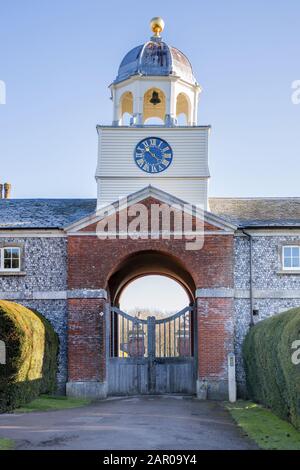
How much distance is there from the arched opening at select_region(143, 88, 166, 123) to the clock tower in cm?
48

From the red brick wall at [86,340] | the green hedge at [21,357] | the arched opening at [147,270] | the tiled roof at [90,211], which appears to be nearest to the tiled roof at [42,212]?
the tiled roof at [90,211]

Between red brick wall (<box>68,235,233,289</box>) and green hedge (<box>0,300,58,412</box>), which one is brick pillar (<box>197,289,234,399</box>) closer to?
red brick wall (<box>68,235,233,289</box>)

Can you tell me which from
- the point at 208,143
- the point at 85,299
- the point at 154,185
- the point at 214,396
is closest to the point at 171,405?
the point at 214,396

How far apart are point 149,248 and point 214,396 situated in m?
5.91

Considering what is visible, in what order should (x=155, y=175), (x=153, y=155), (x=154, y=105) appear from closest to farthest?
1. (x=155, y=175)
2. (x=153, y=155)
3. (x=154, y=105)

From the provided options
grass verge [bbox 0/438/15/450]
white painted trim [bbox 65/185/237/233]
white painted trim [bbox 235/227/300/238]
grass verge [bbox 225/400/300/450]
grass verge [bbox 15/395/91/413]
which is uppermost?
white painted trim [bbox 65/185/237/233]

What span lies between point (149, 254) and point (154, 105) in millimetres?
7072

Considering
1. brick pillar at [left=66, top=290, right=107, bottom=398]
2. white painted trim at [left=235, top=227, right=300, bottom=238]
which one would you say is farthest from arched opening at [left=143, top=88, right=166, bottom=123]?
brick pillar at [left=66, top=290, right=107, bottom=398]

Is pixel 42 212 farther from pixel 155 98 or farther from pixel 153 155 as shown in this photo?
pixel 155 98

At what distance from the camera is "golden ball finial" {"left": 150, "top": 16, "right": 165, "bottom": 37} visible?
32219 millimetres

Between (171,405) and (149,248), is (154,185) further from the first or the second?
(171,405)

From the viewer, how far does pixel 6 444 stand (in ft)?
46.6

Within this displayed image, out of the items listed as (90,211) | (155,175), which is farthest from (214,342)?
(90,211)
